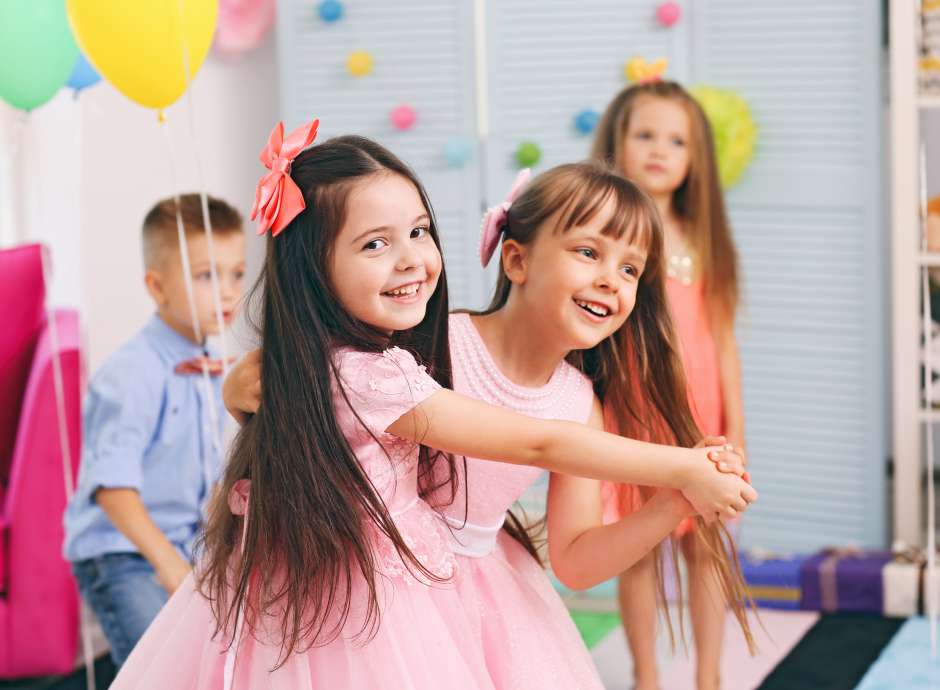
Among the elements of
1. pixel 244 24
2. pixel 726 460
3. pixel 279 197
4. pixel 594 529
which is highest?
pixel 244 24

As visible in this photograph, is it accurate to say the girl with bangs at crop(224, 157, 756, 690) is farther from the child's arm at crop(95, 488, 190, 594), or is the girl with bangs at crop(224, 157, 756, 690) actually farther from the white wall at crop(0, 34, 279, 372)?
the white wall at crop(0, 34, 279, 372)

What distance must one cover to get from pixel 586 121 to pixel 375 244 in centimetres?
206

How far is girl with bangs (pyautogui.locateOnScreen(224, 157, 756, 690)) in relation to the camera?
1.59m

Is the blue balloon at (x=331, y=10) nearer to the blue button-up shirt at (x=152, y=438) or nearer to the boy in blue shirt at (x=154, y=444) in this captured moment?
the boy in blue shirt at (x=154, y=444)

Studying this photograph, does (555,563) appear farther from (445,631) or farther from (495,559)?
(445,631)

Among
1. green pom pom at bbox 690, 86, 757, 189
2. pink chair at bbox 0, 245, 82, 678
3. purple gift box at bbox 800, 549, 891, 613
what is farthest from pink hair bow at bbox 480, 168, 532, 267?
purple gift box at bbox 800, 549, 891, 613

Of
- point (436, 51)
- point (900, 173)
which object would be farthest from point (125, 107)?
point (900, 173)

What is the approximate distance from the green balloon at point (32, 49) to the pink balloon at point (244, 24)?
1448mm

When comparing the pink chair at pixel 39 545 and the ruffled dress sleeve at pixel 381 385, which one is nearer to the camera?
the ruffled dress sleeve at pixel 381 385

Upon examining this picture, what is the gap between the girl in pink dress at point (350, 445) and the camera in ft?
4.68

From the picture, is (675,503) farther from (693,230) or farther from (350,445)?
(693,230)

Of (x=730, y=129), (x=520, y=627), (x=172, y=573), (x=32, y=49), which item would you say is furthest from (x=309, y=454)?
(x=730, y=129)

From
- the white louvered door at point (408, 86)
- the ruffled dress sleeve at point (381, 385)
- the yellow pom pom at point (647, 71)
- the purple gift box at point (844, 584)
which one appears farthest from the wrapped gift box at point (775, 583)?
the ruffled dress sleeve at point (381, 385)

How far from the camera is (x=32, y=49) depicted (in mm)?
2254
